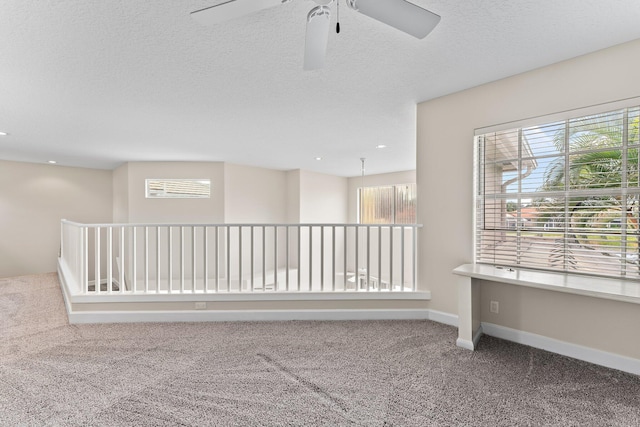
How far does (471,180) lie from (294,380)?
7.65 feet

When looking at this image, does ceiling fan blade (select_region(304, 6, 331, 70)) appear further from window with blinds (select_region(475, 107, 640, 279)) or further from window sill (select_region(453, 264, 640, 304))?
window sill (select_region(453, 264, 640, 304))

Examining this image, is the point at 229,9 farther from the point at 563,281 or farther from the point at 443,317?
the point at 443,317

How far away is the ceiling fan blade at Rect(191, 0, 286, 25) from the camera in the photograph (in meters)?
1.35

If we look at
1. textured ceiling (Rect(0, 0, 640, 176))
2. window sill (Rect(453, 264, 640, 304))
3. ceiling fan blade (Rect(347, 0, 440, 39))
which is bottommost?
window sill (Rect(453, 264, 640, 304))

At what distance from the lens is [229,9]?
1.39 m

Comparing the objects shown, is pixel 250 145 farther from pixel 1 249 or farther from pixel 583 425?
pixel 1 249

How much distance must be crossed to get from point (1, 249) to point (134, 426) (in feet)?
23.1

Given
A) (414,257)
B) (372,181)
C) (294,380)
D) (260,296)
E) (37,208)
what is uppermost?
(372,181)

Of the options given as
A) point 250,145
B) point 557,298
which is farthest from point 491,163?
point 250,145

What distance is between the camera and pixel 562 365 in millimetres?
2213

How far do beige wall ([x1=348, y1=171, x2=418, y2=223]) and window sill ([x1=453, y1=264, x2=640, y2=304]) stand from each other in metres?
5.19

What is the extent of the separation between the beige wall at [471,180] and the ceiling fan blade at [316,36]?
1.75 metres

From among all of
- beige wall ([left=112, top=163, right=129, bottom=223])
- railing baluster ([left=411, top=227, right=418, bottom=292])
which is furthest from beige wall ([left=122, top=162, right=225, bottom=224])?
railing baluster ([left=411, top=227, right=418, bottom=292])

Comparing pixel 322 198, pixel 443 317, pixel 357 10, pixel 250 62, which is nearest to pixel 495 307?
pixel 443 317
